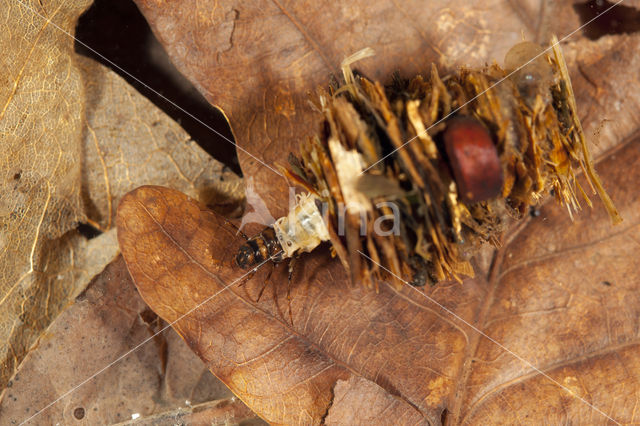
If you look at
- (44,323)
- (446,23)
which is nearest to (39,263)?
(44,323)

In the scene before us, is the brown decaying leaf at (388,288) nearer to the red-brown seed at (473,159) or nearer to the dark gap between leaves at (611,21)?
the dark gap between leaves at (611,21)

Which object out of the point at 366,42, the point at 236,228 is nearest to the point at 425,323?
the point at 236,228

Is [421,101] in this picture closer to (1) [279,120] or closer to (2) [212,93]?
(1) [279,120]

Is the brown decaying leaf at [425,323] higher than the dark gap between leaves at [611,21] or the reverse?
the reverse

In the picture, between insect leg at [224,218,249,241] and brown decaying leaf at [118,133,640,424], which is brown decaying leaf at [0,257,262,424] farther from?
insect leg at [224,218,249,241]

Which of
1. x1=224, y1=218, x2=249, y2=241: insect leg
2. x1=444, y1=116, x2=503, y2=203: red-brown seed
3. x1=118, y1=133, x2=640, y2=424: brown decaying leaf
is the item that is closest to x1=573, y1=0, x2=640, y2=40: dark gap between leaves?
x1=118, y1=133, x2=640, y2=424: brown decaying leaf

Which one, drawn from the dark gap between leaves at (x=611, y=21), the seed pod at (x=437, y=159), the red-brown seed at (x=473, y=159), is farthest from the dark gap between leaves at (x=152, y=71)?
the dark gap between leaves at (x=611, y=21)
